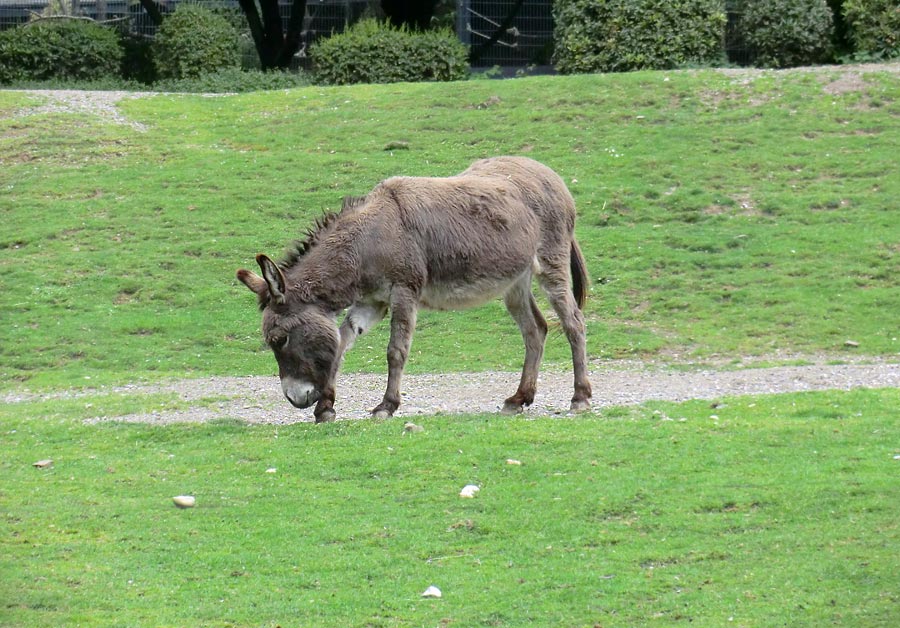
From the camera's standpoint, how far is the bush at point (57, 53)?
27188 millimetres

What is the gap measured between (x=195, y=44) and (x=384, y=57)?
15.9 ft

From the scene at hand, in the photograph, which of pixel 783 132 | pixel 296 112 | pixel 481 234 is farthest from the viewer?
pixel 296 112

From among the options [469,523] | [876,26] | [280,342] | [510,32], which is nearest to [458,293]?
[280,342]

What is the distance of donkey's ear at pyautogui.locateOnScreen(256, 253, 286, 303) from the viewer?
32.2ft

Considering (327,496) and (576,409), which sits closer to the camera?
(327,496)

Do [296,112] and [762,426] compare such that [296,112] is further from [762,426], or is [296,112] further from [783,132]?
[762,426]

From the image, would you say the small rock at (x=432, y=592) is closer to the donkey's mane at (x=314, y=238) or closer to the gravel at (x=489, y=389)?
the gravel at (x=489, y=389)

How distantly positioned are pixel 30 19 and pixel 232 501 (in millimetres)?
25921

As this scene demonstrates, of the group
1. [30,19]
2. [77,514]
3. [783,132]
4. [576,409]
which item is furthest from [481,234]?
[30,19]

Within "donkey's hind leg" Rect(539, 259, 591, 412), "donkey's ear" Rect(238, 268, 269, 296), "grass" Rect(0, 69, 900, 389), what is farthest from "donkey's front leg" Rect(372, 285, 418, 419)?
"grass" Rect(0, 69, 900, 389)

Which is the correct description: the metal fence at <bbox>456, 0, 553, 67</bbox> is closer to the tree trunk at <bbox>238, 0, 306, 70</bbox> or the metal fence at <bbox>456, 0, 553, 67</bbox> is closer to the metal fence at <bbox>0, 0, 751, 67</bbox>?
the metal fence at <bbox>0, 0, 751, 67</bbox>

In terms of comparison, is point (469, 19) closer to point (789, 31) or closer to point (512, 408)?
point (789, 31)

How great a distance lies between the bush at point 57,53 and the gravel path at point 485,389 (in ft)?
53.6

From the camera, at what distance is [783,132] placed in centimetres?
2020
